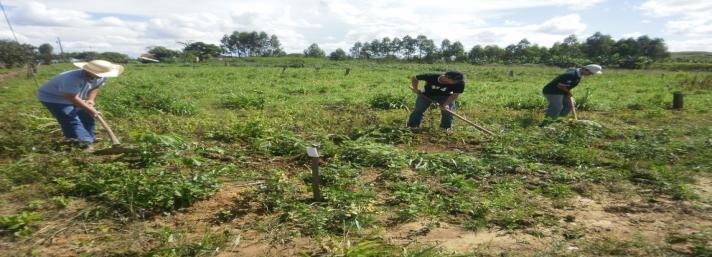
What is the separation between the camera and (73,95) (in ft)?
16.9

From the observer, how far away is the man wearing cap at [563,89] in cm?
764

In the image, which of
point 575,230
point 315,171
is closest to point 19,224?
point 315,171

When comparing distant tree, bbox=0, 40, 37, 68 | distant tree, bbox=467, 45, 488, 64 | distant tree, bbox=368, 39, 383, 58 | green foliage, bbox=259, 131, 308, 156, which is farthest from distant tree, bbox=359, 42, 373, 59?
green foliage, bbox=259, 131, 308, 156

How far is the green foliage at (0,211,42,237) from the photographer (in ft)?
10.7

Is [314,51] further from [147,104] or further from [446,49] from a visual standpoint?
[147,104]

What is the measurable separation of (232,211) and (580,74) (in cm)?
651

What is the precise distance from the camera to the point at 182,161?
462 centimetres

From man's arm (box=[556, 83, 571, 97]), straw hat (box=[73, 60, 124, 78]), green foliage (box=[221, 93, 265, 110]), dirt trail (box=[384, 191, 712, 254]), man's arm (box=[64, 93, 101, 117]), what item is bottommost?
A: dirt trail (box=[384, 191, 712, 254])

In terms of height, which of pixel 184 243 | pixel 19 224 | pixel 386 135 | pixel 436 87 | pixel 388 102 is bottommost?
pixel 184 243

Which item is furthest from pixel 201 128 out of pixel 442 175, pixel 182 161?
pixel 442 175

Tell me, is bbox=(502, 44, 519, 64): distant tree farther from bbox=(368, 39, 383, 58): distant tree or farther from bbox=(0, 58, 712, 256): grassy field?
bbox=(0, 58, 712, 256): grassy field

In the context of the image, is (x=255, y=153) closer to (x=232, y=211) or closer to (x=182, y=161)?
(x=182, y=161)

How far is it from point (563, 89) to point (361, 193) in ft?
17.3

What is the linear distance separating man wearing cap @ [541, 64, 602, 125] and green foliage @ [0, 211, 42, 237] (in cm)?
690
